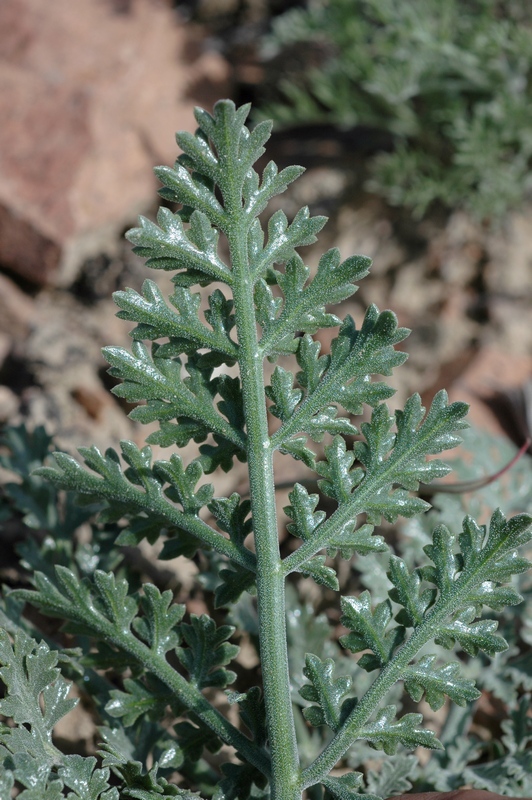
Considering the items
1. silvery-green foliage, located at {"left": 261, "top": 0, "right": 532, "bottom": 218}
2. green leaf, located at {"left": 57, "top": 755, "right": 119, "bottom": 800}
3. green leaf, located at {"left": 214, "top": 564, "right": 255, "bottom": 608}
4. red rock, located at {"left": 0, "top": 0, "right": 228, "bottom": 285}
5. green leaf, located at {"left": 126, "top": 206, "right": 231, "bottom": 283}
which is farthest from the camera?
silvery-green foliage, located at {"left": 261, "top": 0, "right": 532, "bottom": 218}

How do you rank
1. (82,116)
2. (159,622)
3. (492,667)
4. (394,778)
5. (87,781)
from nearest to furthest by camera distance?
(87,781) → (159,622) → (394,778) → (492,667) → (82,116)

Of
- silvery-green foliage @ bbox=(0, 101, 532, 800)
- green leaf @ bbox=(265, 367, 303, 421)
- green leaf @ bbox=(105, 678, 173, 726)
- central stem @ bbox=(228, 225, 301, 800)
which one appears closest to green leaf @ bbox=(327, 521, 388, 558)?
silvery-green foliage @ bbox=(0, 101, 532, 800)

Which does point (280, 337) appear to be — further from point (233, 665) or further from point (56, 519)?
point (233, 665)

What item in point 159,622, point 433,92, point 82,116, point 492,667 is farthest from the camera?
point 433,92

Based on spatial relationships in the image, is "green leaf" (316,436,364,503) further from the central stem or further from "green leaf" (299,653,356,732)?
"green leaf" (299,653,356,732)

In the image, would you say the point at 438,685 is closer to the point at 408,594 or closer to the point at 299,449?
the point at 408,594

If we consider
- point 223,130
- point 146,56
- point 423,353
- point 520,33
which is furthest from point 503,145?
point 223,130

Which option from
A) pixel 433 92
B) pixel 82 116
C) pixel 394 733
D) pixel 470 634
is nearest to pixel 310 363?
pixel 470 634
